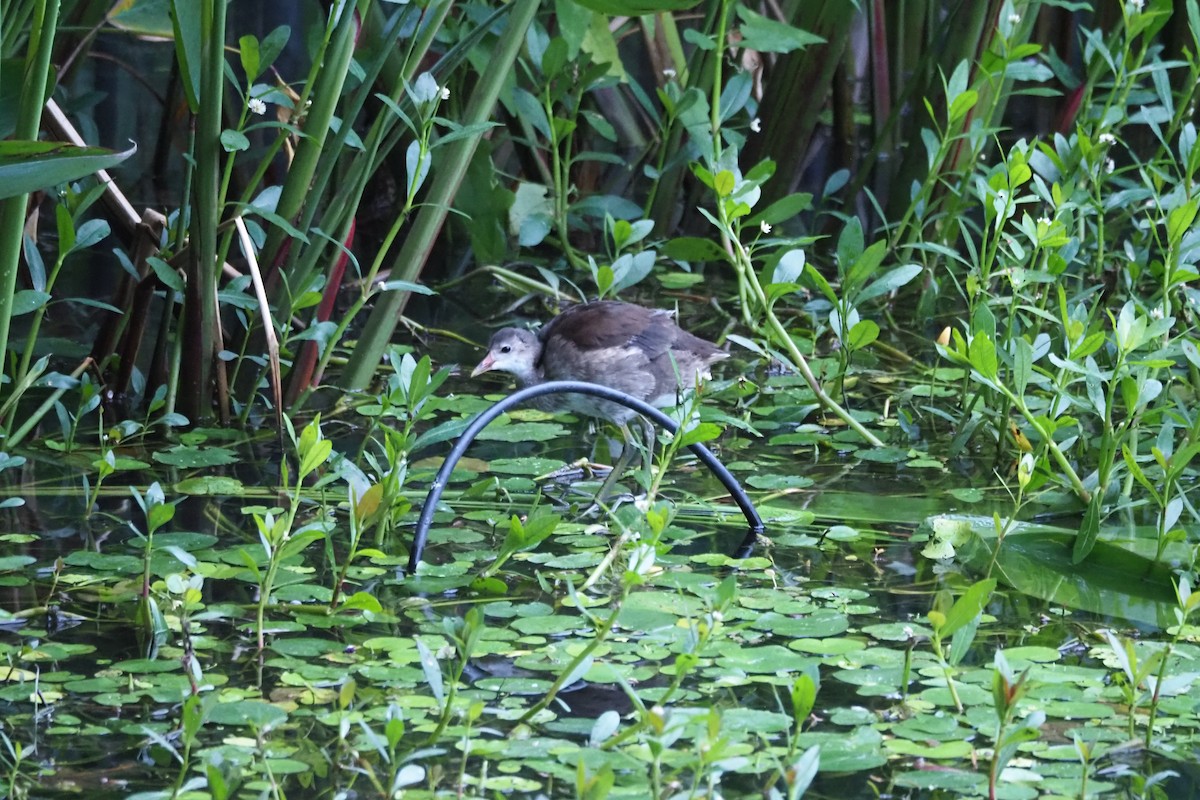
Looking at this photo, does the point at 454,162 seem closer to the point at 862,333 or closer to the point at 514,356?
the point at 514,356

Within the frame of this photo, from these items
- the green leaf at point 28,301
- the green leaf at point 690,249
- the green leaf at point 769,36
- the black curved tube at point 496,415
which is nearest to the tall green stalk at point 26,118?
the green leaf at point 28,301

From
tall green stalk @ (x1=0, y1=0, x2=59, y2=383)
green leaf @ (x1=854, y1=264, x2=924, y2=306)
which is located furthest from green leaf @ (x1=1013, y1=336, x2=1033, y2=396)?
tall green stalk @ (x1=0, y1=0, x2=59, y2=383)

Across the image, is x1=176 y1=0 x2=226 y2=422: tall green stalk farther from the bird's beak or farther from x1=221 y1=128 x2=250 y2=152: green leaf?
the bird's beak

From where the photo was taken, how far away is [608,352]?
12.4 feet

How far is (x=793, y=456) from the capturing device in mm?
3516

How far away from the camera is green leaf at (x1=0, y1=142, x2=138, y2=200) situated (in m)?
2.34

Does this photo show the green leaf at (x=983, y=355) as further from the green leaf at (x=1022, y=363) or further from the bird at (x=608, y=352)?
the bird at (x=608, y=352)

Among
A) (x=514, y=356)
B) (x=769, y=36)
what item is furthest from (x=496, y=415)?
(x=769, y=36)

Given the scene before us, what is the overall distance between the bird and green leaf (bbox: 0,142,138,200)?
5.01 ft

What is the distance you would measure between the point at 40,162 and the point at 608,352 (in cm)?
170

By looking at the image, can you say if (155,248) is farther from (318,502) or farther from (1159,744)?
(1159,744)

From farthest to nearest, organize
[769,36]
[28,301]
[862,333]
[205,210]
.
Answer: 1. [769,36]
2. [862,333]
3. [205,210]
4. [28,301]

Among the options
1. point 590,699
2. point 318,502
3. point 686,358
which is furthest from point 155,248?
point 590,699

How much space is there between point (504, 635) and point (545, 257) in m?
2.92
